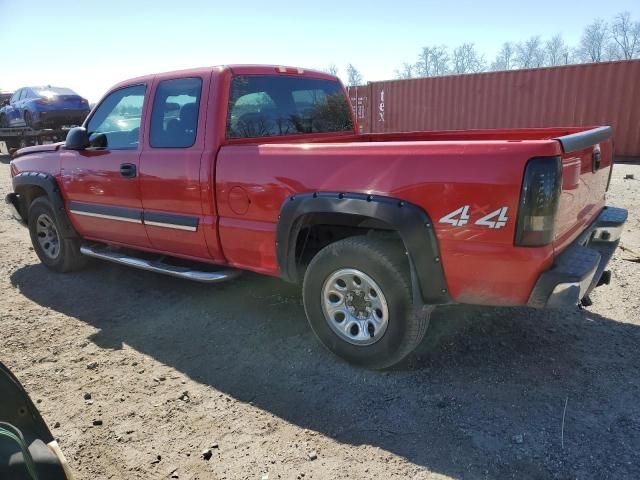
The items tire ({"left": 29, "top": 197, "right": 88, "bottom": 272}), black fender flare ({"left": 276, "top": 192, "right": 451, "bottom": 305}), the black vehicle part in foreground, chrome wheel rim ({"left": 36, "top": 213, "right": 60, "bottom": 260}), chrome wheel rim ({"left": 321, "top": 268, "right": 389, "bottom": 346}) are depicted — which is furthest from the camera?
chrome wheel rim ({"left": 36, "top": 213, "right": 60, "bottom": 260})

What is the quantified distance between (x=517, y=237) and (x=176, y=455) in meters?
1.99

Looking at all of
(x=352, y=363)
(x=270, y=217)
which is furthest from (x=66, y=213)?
(x=352, y=363)

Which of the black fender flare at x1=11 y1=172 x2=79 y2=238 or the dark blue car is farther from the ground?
the dark blue car

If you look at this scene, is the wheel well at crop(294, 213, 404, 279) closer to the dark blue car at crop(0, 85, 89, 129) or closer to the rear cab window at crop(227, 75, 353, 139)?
the rear cab window at crop(227, 75, 353, 139)

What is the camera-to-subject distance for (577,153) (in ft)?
8.36

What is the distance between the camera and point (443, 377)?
2.96 m

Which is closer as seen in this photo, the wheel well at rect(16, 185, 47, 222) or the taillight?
the taillight

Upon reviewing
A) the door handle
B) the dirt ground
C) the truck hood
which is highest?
the truck hood

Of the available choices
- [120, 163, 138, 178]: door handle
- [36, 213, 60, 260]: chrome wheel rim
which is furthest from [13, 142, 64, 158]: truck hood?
[120, 163, 138, 178]: door handle

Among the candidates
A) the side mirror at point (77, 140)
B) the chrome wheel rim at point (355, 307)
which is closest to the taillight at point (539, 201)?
the chrome wheel rim at point (355, 307)

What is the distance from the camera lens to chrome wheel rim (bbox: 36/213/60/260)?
5.13 meters

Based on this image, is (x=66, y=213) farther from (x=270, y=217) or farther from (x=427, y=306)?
(x=427, y=306)

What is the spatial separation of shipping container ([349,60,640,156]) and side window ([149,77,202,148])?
11.6 meters

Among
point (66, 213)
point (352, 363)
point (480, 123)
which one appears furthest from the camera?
point (480, 123)
